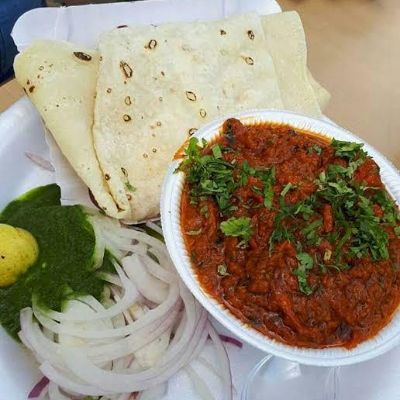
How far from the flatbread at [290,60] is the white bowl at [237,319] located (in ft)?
1.26

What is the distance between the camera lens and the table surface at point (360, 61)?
2775 mm

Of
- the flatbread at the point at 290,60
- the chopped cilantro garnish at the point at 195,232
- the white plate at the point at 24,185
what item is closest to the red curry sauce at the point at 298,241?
the chopped cilantro garnish at the point at 195,232

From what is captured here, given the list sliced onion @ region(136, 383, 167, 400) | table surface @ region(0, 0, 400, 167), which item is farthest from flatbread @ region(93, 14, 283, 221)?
table surface @ region(0, 0, 400, 167)

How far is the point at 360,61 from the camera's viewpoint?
3.07 metres

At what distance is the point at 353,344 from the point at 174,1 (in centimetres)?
168

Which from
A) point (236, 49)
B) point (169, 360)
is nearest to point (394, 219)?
point (169, 360)

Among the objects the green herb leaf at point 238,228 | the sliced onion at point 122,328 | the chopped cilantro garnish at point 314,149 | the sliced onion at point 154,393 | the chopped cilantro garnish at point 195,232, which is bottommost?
the sliced onion at point 154,393

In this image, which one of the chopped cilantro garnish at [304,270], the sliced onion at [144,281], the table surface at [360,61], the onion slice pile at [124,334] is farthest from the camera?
the table surface at [360,61]

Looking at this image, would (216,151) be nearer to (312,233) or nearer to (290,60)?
(312,233)

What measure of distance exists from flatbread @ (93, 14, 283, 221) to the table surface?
2.89 ft

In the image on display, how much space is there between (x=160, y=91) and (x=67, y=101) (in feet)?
1.11

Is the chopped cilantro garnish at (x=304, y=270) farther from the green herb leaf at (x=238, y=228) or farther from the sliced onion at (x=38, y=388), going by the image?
the sliced onion at (x=38, y=388)

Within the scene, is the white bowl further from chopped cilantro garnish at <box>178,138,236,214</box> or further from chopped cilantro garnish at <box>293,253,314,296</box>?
chopped cilantro garnish at <box>293,253,314,296</box>

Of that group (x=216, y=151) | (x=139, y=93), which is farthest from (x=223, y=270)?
(x=139, y=93)
